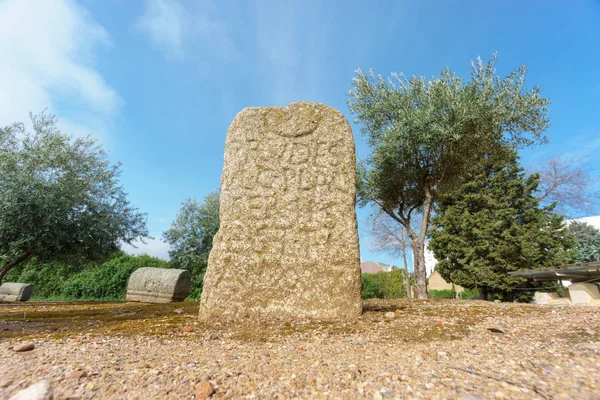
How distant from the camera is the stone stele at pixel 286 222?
420cm

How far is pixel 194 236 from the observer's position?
2067cm

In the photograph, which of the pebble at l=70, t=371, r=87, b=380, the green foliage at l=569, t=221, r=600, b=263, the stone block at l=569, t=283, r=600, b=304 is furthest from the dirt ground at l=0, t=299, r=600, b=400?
the green foliage at l=569, t=221, r=600, b=263

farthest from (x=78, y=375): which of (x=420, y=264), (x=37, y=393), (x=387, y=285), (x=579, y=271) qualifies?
(x=387, y=285)

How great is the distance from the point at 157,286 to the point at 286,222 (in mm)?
8499

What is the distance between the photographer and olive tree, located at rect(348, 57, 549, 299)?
9906 mm

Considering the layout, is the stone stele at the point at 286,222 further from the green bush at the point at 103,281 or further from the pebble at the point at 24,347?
the green bush at the point at 103,281

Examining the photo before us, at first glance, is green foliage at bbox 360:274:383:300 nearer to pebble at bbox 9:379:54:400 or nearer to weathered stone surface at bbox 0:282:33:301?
weathered stone surface at bbox 0:282:33:301

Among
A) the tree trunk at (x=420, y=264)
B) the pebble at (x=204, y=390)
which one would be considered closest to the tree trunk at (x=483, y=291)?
the tree trunk at (x=420, y=264)

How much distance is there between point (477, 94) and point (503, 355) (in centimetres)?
1004

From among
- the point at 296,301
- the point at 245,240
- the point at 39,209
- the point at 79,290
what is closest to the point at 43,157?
the point at 39,209

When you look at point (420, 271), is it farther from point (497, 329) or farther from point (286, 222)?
point (286, 222)

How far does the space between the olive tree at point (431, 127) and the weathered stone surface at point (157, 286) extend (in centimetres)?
767

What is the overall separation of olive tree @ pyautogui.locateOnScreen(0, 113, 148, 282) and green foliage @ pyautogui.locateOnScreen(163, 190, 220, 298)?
5.67 metres

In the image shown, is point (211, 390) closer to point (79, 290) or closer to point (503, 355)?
point (503, 355)
